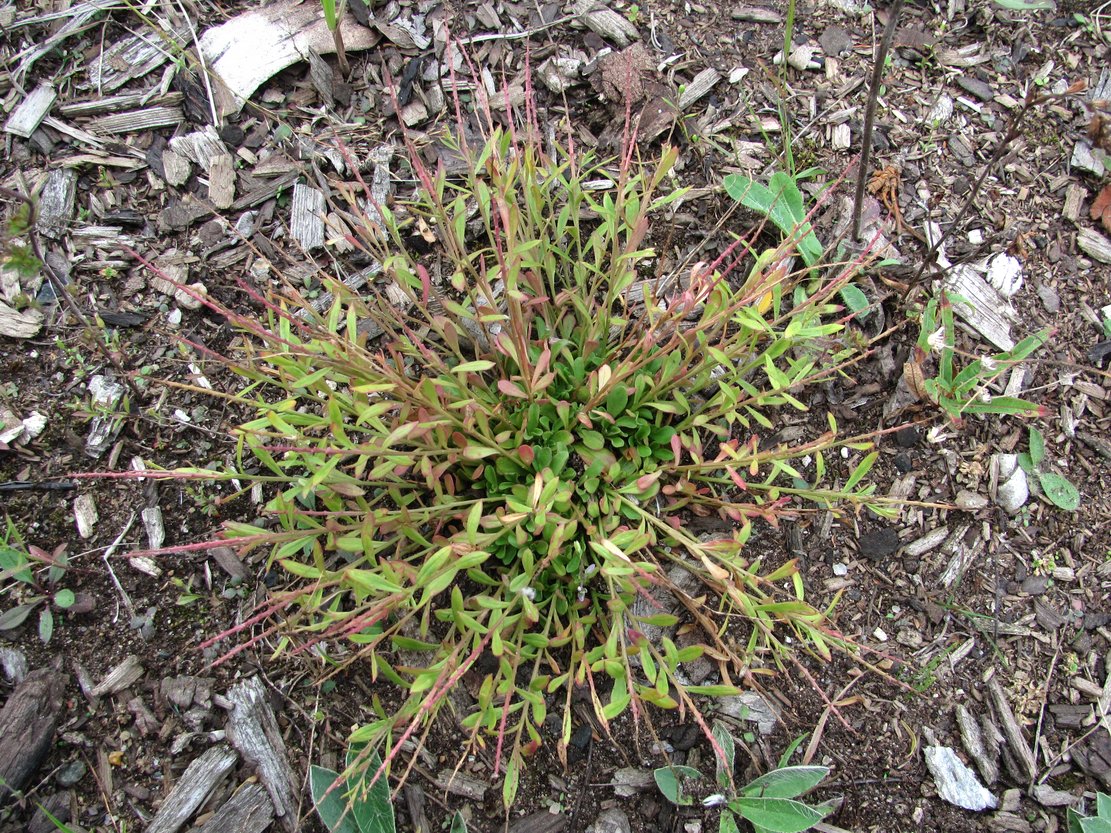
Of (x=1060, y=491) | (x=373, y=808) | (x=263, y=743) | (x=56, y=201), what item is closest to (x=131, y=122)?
(x=56, y=201)

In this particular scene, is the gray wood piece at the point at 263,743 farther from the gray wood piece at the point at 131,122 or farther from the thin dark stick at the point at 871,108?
the thin dark stick at the point at 871,108

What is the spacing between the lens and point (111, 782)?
2.29 metres

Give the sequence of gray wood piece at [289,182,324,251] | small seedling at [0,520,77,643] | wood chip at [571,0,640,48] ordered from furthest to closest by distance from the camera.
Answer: wood chip at [571,0,640,48], gray wood piece at [289,182,324,251], small seedling at [0,520,77,643]

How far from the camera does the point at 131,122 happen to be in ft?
9.93

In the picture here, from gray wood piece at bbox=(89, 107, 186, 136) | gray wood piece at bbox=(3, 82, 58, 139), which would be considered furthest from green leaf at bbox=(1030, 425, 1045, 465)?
gray wood piece at bbox=(3, 82, 58, 139)

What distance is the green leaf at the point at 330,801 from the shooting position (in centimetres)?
217

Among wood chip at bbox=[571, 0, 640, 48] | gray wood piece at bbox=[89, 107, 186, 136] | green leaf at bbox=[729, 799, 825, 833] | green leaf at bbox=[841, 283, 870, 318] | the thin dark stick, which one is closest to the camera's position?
green leaf at bbox=[729, 799, 825, 833]

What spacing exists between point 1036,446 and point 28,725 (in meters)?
3.36

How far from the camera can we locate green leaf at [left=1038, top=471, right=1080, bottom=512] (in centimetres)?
267

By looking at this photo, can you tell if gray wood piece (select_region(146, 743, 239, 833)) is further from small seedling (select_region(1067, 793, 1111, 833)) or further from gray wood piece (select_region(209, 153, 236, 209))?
small seedling (select_region(1067, 793, 1111, 833))

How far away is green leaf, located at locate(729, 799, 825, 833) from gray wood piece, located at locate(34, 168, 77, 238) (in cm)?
304

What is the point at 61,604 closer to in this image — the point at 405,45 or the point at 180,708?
the point at 180,708

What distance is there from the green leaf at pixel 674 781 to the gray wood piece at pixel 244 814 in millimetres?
1146

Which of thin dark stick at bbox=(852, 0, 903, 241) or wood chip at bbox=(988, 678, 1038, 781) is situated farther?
wood chip at bbox=(988, 678, 1038, 781)
